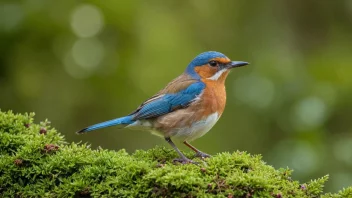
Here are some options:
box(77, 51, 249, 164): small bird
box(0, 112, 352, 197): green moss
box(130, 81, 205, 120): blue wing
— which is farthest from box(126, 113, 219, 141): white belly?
box(0, 112, 352, 197): green moss

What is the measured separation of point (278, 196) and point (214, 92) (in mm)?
2372

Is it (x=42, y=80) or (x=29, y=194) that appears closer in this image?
(x=29, y=194)

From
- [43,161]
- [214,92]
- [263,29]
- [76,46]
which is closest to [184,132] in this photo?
[214,92]

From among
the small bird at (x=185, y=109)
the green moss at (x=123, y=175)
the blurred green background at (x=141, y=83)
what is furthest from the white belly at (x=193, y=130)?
the blurred green background at (x=141, y=83)

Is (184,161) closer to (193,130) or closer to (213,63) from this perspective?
(193,130)

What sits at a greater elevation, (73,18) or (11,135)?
(73,18)

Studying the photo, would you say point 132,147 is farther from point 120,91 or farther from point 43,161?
point 43,161

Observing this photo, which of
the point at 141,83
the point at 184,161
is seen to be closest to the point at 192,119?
the point at 184,161

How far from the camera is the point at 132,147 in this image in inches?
421

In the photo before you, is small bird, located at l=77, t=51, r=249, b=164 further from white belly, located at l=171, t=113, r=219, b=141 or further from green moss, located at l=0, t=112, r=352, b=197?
green moss, located at l=0, t=112, r=352, b=197

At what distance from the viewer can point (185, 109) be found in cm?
690

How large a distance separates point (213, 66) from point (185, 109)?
75 centimetres

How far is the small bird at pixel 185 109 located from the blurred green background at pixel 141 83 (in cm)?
193

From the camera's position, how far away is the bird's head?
734cm
